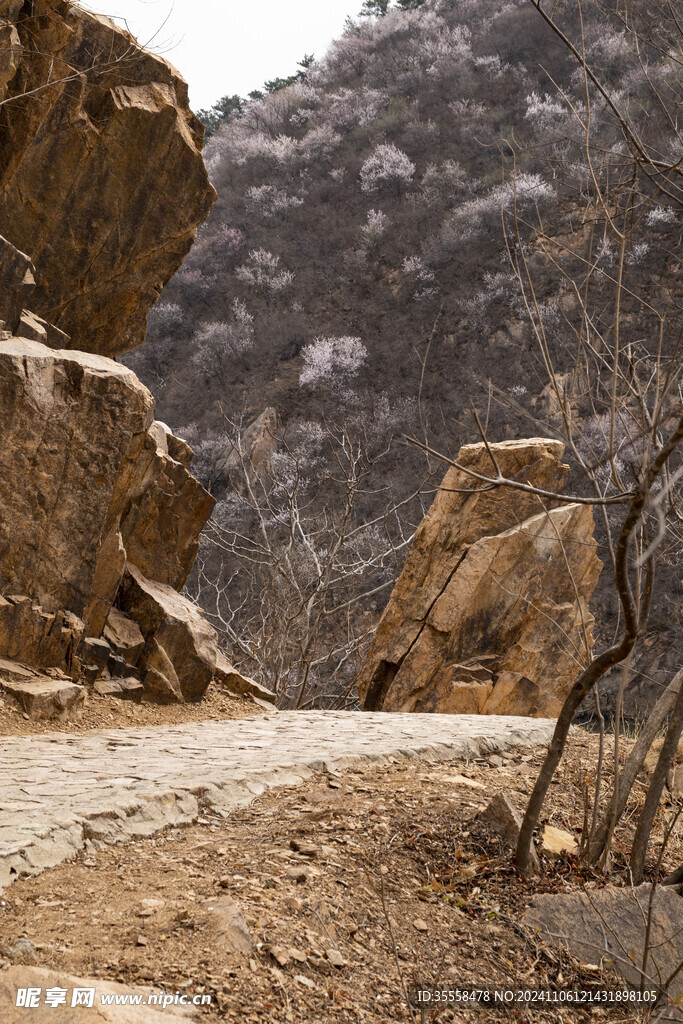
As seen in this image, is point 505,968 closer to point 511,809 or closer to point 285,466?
point 511,809

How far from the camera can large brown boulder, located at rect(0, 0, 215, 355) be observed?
6.59 m

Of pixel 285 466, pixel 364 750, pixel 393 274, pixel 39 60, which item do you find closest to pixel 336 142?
pixel 393 274

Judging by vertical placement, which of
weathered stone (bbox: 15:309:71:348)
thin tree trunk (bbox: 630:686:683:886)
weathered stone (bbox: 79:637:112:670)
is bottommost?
weathered stone (bbox: 79:637:112:670)

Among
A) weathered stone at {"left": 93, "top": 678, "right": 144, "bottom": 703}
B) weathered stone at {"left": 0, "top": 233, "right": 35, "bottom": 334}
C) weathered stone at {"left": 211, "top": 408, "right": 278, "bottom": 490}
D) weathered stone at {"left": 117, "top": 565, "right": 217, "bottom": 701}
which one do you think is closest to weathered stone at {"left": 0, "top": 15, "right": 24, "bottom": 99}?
weathered stone at {"left": 0, "top": 233, "right": 35, "bottom": 334}

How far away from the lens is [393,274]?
28609 mm

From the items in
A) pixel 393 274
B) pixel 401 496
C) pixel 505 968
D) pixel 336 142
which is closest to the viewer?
pixel 505 968

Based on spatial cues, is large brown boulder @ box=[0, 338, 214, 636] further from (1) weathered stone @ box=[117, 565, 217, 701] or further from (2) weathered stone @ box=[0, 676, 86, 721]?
(2) weathered stone @ box=[0, 676, 86, 721]

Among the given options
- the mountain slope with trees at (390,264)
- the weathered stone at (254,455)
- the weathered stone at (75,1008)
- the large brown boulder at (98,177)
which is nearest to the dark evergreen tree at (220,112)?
the mountain slope with trees at (390,264)

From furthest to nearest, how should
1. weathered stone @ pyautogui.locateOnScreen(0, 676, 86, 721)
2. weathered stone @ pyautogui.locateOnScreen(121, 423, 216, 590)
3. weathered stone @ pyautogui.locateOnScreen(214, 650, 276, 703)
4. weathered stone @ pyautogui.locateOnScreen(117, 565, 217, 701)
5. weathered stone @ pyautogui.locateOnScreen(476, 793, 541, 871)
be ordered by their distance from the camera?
weathered stone @ pyautogui.locateOnScreen(214, 650, 276, 703) → weathered stone @ pyautogui.locateOnScreen(121, 423, 216, 590) → weathered stone @ pyautogui.locateOnScreen(117, 565, 217, 701) → weathered stone @ pyautogui.locateOnScreen(0, 676, 86, 721) → weathered stone @ pyautogui.locateOnScreen(476, 793, 541, 871)

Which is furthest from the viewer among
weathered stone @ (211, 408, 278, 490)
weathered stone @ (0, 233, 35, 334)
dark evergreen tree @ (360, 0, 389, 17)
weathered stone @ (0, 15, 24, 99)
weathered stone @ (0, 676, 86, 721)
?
dark evergreen tree @ (360, 0, 389, 17)

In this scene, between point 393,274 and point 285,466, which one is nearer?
point 285,466

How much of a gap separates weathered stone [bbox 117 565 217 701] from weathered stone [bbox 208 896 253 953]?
4512mm

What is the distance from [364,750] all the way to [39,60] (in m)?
5.80

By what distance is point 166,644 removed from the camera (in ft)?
23.5
